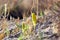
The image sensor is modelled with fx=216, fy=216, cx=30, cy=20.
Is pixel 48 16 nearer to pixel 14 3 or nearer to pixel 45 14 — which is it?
pixel 45 14

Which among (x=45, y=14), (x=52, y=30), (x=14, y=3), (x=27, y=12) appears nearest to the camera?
(x=52, y=30)

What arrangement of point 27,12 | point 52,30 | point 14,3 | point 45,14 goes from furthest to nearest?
point 14,3, point 27,12, point 45,14, point 52,30

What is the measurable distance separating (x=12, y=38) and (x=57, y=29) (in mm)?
534

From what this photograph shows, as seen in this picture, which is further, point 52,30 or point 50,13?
point 50,13

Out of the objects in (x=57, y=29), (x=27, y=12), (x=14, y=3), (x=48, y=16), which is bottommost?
(x=57, y=29)

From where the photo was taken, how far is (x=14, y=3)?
3240 mm

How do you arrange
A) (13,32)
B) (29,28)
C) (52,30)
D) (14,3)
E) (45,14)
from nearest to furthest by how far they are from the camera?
1. (52,30)
2. (29,28)
3. (13,32)
4. (45,14)
5. (14,3)

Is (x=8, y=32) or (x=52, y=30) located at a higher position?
(x=8, y=32)

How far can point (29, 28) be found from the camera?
2.19 meters

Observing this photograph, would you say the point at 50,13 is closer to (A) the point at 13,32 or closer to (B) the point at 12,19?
(A) the point at 13,32

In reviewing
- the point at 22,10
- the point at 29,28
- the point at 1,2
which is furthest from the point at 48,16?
the point at 1,2

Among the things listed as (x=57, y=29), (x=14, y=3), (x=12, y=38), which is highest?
(x=14, y=3)

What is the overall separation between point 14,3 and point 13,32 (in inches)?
37.3

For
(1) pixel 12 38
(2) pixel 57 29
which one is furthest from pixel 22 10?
(2) pixel 57 29
